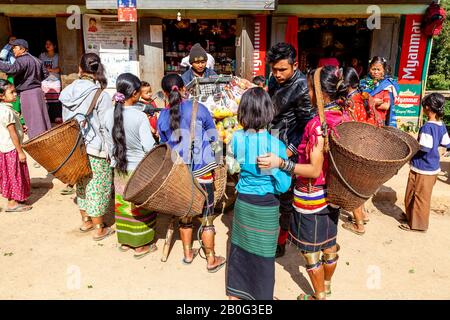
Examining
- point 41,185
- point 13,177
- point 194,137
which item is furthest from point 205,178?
point 41,185

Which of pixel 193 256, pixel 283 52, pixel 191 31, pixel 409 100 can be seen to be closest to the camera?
pixel 283 52

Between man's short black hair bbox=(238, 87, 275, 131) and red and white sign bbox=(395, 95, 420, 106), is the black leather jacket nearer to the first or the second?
man's short black hair bbox=(238, 87, 275, 131)

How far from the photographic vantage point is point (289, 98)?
316cm

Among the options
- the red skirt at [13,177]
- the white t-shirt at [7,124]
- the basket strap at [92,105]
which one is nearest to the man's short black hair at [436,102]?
the basket strap at [92,105]

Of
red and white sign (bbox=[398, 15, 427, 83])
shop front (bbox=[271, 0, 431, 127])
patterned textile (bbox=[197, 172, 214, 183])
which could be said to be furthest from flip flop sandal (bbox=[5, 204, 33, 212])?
red and white sign (bbox=[398, 15, 427, 83])

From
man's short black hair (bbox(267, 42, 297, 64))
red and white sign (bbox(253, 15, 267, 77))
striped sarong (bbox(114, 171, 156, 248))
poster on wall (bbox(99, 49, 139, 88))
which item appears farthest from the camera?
poster on wall (bbox(99, 49, 139, 88))

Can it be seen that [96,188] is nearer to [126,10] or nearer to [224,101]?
[224,101]

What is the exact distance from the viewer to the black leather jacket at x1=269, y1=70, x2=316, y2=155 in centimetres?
312

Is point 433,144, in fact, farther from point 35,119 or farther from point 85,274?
point 35,119

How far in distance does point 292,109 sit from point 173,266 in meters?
1.90

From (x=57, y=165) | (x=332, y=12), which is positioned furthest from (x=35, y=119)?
(x=332, y=12)

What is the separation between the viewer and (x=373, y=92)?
4414 millimetres

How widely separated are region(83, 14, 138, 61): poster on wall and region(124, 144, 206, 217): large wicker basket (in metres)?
5.59

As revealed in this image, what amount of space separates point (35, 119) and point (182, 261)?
3.87m
